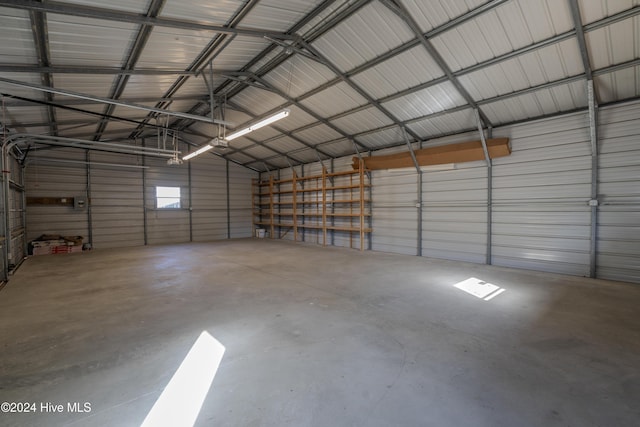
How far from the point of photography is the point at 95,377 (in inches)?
99.3

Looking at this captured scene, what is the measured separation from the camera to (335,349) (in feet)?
9.84

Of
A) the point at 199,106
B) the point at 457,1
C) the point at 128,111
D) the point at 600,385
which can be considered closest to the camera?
the point at 600,385

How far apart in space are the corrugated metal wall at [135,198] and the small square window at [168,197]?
0.20 m

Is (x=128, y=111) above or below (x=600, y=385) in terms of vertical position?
above

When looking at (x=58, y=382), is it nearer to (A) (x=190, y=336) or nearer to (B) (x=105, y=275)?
(A) (x=190, y=336)

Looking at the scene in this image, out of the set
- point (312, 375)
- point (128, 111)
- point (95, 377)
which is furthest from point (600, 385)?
point (128, 111)

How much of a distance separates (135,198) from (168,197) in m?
1.29

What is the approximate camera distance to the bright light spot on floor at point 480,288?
489 centimetres

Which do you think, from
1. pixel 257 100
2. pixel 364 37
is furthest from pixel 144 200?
pixel 364 37

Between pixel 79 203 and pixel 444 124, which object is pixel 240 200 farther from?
pixel 444 124

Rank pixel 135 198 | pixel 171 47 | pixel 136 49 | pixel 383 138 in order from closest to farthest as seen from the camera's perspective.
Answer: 1. pixel 136 49
2. pixel 171 47
3. pixel 383 138
4. pixel 135 198

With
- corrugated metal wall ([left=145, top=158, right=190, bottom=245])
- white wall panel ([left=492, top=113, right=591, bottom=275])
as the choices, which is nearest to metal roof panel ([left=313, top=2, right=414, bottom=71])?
white wall panel ([left=492, top=113, right=591, bottom=275])

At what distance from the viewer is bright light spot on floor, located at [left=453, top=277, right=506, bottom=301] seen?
4.89m

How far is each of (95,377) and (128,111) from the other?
7670mm
